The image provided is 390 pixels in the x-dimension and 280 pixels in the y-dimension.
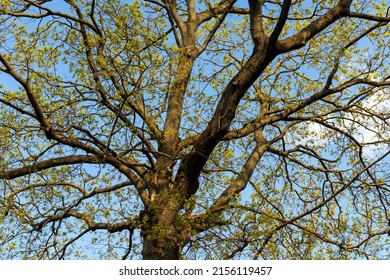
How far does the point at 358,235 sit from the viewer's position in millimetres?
12008

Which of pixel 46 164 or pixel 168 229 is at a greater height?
pixel 46 164

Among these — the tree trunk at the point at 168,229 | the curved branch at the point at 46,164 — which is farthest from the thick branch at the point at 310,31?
the curved branch at the point at 46,164

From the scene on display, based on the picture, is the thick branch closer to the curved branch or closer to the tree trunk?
the tree trunk

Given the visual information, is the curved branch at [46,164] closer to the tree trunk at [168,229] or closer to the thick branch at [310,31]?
the tree trunk at [168,229]

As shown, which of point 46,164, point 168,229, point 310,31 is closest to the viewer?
point 168,229

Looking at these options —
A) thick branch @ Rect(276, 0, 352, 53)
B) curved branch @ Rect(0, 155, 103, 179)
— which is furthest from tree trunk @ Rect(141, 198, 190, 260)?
thick branch @ Rect(276, 0, 352, 53)

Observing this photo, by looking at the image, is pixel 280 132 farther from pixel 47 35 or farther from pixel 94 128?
pixel 47 35

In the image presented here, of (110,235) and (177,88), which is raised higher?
(177,88)

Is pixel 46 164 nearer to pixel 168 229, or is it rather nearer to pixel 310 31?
pixel 168 229

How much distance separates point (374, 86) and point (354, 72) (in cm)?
66

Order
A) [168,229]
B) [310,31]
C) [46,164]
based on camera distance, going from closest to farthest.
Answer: [168,229]
[310,31]
[46,164]

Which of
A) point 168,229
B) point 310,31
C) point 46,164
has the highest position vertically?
point 310,31

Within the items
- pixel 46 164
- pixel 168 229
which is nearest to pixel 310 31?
pixel 168 229
